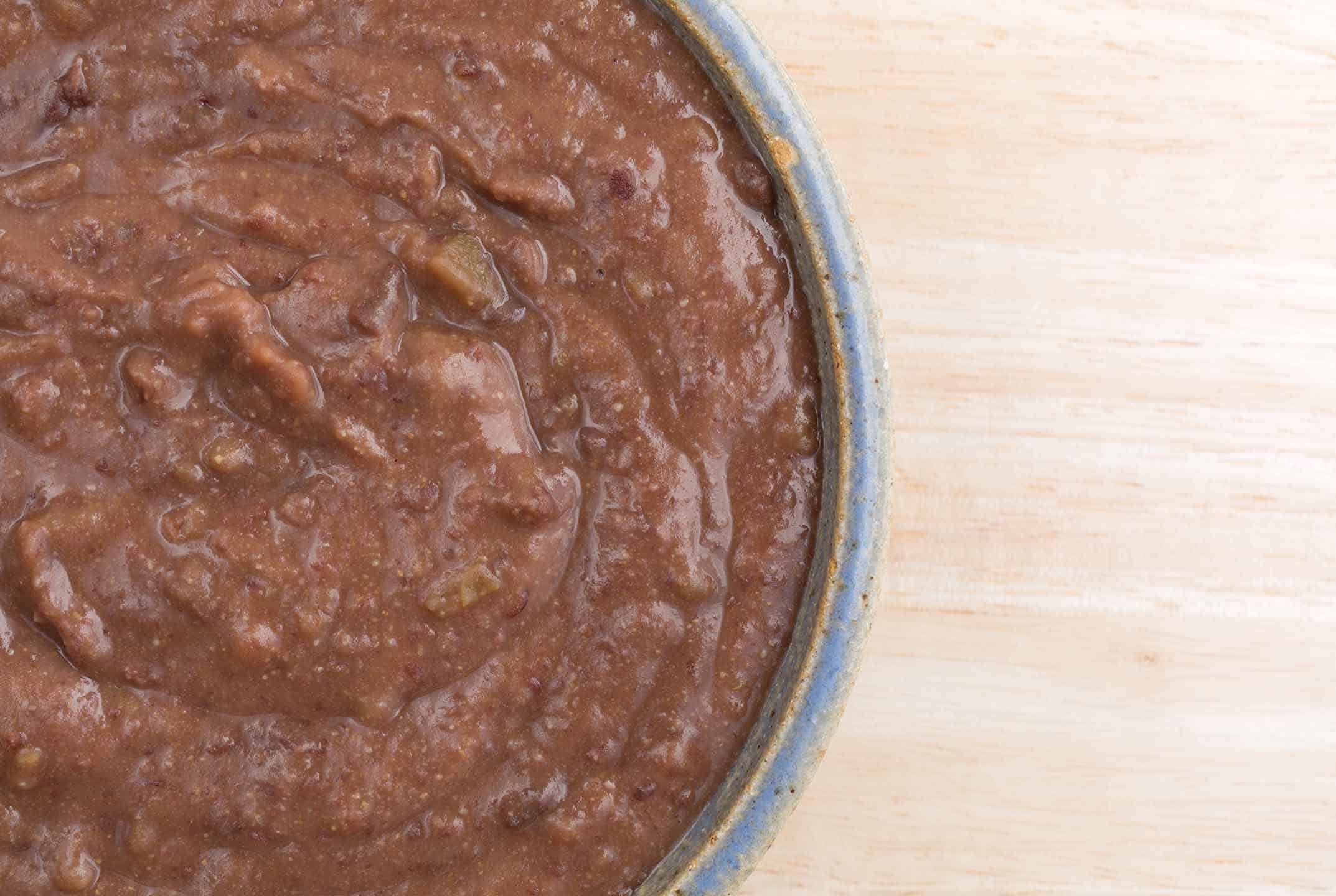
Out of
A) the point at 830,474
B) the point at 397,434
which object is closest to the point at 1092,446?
the point at 830,474

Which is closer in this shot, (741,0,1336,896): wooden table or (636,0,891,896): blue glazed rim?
(636,0,891,896): blue glazed rim

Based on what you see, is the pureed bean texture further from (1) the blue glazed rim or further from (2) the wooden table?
(2) the wooden table

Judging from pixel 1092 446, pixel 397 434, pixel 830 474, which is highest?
pixel 397 434

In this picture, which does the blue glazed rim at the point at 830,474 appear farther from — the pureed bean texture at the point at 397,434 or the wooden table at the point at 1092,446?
the wooden table at the point at 1092,446

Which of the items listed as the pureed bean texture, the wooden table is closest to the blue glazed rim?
the pureed bean texture

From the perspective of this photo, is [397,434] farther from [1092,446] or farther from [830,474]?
[1092,446]

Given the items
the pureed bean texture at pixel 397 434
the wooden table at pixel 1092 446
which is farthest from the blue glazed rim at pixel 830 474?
the wooden table at pixel 1092 446

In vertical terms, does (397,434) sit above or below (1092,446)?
above

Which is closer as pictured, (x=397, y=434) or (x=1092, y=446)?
(x=397, y=434)
